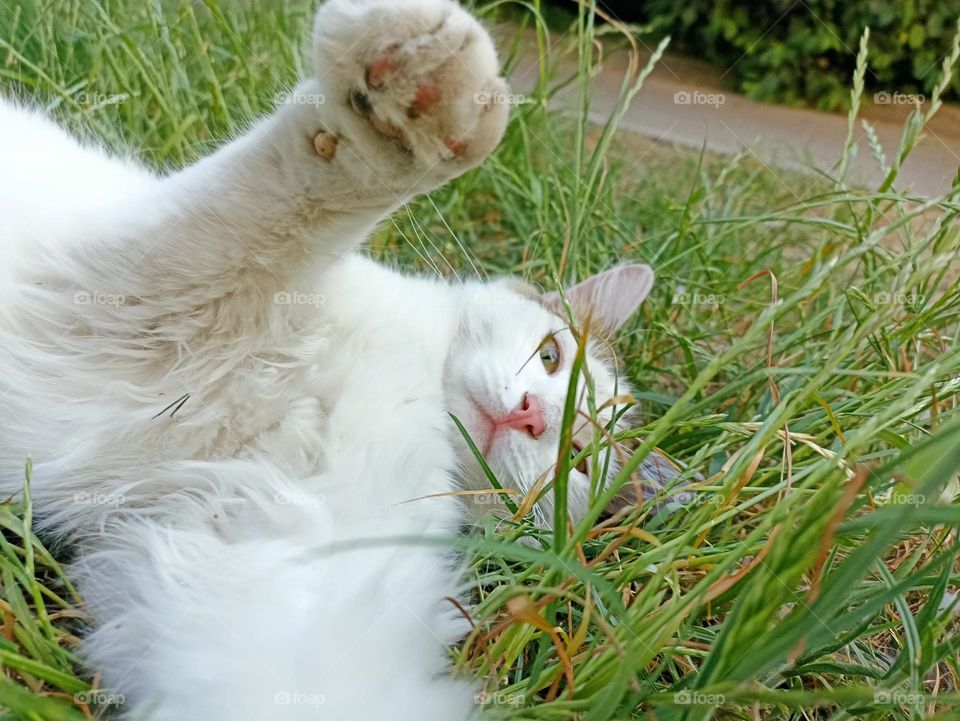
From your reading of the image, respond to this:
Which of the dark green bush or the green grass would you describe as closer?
the green grass

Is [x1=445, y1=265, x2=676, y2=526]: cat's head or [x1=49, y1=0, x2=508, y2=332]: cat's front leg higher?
[x1=49, y1=0, x2=508, y2=332]: cat's front leg

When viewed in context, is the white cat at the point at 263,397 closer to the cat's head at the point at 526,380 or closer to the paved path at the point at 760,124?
the cat's head at the point at 526,380

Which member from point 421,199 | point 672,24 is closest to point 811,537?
point 421,199

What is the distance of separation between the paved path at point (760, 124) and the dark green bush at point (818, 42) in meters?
0.14

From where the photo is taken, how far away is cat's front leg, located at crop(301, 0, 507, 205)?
82cm

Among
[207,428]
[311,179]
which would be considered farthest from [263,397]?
[311,179]

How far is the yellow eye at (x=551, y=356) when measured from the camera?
1.51 meters

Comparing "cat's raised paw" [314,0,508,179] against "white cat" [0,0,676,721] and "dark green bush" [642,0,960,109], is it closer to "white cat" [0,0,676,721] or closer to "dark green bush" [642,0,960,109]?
"white cat" [0,0,676,721]

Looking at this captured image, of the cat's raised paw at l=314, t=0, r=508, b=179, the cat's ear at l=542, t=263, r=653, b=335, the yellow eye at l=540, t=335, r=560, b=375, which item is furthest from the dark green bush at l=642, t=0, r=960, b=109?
the cat's raised paw at l=314, t=0, r=508, b=179

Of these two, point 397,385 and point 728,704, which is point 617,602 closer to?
point 728,704

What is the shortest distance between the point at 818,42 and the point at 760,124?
2.32ft

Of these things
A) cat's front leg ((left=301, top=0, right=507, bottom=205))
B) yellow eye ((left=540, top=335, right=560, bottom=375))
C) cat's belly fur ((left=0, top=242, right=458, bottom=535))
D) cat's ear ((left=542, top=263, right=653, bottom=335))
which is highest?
cat's front leg ((left=301, top=0, right=507, bottom=205))

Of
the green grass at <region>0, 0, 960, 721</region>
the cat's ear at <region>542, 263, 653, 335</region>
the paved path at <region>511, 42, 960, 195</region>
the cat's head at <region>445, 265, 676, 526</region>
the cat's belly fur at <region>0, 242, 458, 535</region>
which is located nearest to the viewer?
the green grass at <region>0, 0, 960, 721</region>

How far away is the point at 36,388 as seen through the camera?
1.05m
